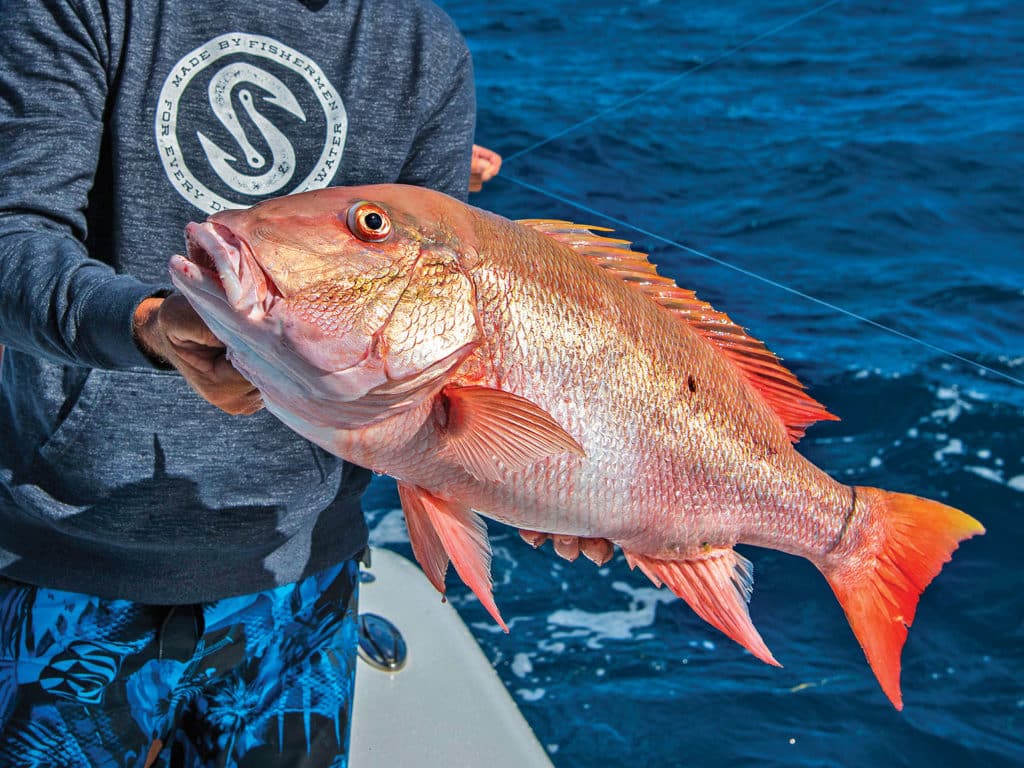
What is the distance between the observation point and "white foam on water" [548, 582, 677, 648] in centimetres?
347

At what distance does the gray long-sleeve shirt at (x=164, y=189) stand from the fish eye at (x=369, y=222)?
60 cm

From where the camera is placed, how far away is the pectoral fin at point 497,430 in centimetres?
136

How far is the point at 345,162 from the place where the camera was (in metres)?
1.93

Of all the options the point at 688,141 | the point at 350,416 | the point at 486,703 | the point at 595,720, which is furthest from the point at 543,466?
the point at 688,141

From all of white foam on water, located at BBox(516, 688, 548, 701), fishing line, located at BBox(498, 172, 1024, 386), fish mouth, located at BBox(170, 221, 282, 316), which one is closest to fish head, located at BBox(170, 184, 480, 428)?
fish mouth, located at BBox(170, 221, 282, 316)

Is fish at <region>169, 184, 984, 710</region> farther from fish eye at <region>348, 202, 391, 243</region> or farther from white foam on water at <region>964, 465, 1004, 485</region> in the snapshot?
white foam on water at <region>964, 465, 1004, 485</region>

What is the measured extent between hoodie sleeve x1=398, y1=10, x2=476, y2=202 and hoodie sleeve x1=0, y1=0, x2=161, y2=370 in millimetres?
652

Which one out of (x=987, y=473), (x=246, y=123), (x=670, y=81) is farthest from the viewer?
(x=670, y=81)

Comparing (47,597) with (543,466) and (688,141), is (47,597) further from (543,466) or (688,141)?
(688,141)

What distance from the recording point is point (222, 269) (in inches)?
46.6

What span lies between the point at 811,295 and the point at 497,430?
358 cm

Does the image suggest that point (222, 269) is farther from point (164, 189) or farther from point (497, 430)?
point (164, 189)

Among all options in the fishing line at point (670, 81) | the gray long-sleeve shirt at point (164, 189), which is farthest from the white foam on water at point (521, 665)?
the fishing line at point (670, 81)

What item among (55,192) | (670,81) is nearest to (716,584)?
(55,192)
